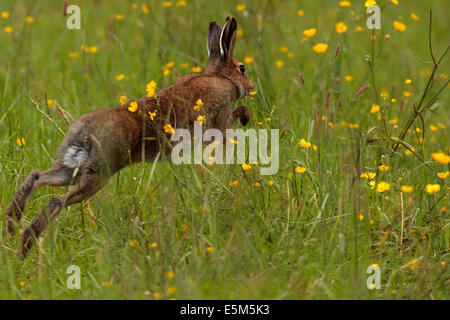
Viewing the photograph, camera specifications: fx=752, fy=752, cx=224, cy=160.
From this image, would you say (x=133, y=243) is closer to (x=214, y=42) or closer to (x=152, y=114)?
(x=152, y=114)

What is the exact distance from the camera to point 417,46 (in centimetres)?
908

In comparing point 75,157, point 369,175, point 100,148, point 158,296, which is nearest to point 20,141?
point 75,157

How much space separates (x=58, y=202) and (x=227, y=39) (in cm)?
198

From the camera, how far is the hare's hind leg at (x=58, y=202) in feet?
13.6

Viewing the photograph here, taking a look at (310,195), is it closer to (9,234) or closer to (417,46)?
(9,234)

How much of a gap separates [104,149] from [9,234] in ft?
2.46

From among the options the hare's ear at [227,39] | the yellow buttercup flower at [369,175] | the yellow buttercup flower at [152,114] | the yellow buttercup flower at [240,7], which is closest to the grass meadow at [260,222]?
the yellow buttercup flower at [369,175]

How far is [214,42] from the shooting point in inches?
225

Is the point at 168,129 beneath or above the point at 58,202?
above

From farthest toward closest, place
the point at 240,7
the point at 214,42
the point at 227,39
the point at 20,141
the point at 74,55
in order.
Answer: the point at 74,55
the point at 240,7
the point at 214,42
the point at 227,39
the point at 20,141

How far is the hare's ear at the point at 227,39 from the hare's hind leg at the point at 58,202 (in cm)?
168

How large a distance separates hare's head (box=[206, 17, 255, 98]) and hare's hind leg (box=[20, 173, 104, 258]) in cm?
164

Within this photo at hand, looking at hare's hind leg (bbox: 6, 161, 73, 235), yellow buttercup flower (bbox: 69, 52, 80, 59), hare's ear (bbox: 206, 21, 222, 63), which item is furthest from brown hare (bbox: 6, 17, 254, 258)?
yellow buttercup flower (bbox: 69, 52, 80, 59)
